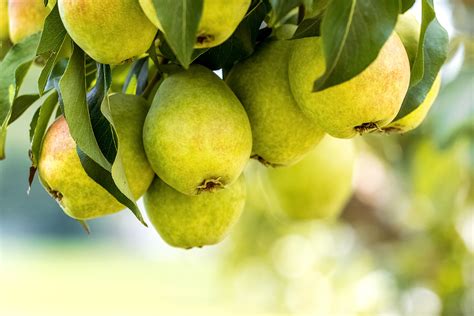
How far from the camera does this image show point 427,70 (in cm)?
88

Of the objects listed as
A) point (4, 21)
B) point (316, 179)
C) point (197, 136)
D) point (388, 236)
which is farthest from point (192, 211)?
point (388, 236)

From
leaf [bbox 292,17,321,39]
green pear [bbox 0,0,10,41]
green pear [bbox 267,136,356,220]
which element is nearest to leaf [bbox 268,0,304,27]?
leaf [bbox 292,17,321,39]

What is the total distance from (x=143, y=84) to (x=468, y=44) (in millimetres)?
1170

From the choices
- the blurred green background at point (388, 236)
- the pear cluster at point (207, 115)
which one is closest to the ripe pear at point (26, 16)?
the pear cluster at point (207, 115)

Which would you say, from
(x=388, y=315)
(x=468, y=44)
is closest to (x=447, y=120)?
(x=468, y=44)

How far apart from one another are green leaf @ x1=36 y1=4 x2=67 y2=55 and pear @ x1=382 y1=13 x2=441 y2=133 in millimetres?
373

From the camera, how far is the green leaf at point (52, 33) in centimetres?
84

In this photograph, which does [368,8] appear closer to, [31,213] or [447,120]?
[447,120]

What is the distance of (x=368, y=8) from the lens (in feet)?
2.33

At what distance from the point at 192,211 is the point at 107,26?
269 mm

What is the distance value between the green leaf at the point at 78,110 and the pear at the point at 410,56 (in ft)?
1.11

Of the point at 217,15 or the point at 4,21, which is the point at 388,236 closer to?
the point at 4,21

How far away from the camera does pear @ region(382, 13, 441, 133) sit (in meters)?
0.90

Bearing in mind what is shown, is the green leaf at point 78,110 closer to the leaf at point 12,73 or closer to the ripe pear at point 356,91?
the leaf at point 12,73
